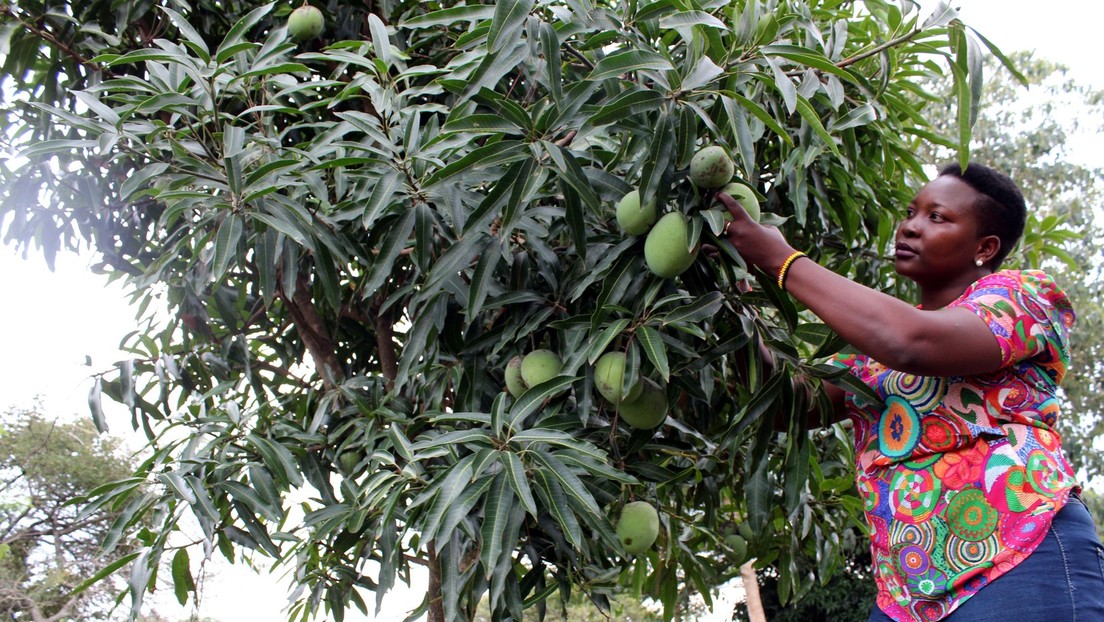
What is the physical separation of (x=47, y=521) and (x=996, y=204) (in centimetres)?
574

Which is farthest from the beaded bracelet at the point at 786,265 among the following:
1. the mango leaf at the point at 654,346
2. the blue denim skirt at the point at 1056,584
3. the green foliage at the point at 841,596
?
the green foliage at the point at 841,596

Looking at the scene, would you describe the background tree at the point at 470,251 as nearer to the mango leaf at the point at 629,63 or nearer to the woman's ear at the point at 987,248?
the mango leaf at the point at 629,63

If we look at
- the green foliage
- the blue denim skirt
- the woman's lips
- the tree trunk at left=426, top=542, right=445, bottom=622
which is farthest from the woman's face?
the green foliage

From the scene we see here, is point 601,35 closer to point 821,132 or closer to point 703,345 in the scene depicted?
point 821,132

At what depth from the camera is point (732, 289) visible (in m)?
1.71

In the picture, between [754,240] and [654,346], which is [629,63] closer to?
[754,240]

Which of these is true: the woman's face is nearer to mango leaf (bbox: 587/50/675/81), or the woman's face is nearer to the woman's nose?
the woman's nose

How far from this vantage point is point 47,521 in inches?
222

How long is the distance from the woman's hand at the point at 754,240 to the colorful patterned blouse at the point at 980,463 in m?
0.29

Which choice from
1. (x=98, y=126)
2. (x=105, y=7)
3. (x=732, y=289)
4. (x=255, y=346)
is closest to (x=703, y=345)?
(x=732, y=289)

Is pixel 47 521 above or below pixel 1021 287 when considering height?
above

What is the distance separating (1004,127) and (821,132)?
388 inches

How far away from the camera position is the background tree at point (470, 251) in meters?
1.56

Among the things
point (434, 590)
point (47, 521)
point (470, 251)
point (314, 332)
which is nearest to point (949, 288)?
point (470, 251)
